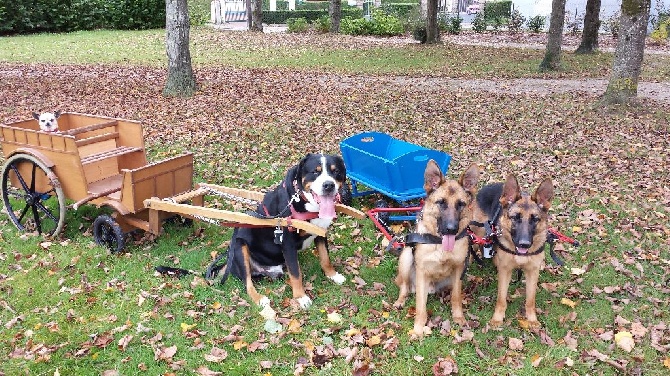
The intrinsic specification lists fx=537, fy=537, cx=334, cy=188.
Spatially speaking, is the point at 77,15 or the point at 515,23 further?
the point at 515,23

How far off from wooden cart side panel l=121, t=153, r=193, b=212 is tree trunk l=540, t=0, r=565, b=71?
600 inches

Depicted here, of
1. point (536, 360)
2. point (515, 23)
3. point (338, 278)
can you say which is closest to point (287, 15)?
point (515, 23)

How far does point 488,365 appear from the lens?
439 cm

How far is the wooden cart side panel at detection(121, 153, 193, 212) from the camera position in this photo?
5.86 metres

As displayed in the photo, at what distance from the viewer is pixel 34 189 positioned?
6543 millimetres

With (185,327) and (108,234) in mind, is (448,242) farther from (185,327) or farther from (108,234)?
(108,234)

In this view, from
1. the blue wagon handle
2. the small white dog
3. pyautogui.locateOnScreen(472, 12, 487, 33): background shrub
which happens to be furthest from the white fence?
the blue wagon handle

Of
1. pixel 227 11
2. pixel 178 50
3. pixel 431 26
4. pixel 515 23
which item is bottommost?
pixel 178 50

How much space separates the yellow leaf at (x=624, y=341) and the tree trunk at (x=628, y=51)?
28.9ft

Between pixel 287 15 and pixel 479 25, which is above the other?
pixel 287 15

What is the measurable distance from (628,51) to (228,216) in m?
10.2

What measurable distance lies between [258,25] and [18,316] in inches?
1234

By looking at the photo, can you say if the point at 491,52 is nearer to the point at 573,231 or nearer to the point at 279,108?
the point at 279,108

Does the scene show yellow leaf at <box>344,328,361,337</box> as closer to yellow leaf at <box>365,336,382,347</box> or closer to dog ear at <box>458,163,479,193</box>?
yellow leaf at <box>365,336,382,347</box>
